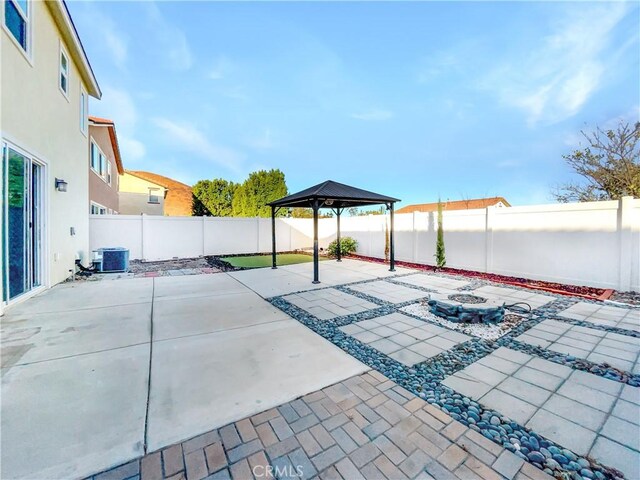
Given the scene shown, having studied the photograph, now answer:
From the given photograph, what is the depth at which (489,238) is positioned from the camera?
7.70m

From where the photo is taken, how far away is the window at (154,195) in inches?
863

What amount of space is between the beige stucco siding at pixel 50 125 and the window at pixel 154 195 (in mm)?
14680

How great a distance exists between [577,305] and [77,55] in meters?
13.2

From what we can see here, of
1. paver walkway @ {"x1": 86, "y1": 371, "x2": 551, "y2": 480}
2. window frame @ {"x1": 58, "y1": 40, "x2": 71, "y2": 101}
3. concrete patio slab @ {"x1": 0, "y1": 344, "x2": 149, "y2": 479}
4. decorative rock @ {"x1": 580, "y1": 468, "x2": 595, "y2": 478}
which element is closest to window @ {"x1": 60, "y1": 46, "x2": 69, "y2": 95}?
window frame @ {"x1": 58, "y1": 40, "x2": 71, "y2": 101}

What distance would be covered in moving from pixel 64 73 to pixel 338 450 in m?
10.1

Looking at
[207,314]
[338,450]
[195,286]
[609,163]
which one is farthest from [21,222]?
[609,163]

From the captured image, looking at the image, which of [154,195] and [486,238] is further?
[154,195]

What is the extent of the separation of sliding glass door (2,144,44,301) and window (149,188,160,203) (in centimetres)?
1810

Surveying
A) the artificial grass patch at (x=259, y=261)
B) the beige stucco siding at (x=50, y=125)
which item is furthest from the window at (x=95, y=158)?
the artificial grass patch at (x=259, y=261)

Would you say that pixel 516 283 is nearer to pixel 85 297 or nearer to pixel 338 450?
pixel 338 450

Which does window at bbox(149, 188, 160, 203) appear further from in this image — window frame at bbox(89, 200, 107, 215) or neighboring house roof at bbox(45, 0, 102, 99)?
neighboring house roof at bbox(45, 0, 102, 99)

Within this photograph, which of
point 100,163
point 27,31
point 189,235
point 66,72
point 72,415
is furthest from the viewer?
point 100,163

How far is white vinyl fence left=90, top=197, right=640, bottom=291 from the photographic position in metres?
5.66

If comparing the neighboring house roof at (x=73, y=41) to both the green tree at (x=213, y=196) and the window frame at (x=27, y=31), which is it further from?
the green tree at (x=213, y=196)
